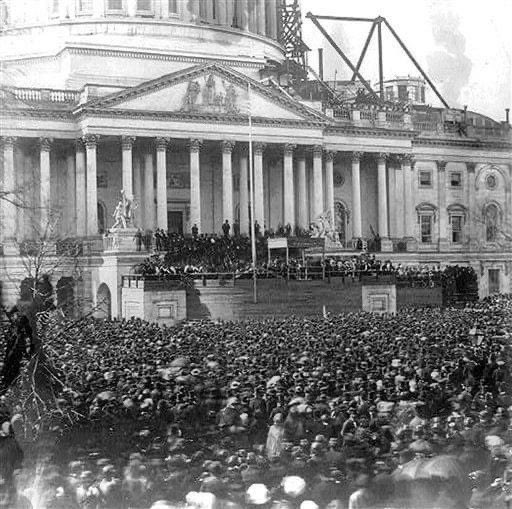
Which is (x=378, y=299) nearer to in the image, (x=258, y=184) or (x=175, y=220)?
(x=258, y=184)

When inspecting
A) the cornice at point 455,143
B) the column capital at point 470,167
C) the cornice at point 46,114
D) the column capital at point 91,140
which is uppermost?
the cornice at point 46,114

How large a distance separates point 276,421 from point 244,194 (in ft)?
167

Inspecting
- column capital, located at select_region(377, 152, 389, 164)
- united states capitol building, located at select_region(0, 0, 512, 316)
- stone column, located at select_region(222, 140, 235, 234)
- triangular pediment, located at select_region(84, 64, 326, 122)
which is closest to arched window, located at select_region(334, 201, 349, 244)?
united states capitol building, located at select_region(0, 0, 512, 316)

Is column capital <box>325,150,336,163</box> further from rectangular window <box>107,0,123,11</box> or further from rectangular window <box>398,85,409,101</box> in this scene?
rectangular window <box>107,0,123,11</box>

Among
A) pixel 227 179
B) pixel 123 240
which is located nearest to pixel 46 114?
pixel 227 179

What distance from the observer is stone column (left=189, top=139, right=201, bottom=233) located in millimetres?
66250

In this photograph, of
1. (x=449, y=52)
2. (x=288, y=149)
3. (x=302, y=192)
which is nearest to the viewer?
(x=449, y=52)

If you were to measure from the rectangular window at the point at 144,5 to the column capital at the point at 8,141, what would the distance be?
18.2 m

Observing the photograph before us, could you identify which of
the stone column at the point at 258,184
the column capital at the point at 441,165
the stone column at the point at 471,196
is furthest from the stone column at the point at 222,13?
the stone column at the point at 471,196

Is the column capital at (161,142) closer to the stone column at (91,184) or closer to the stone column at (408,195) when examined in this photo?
the stone column at (91,184)

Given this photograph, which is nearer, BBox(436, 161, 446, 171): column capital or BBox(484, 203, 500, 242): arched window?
BBox(484, 203, 500, 242): arched window

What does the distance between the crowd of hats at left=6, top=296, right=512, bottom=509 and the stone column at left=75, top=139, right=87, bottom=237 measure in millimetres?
36088

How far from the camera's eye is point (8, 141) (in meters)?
62.0

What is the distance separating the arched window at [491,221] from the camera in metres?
69.9
